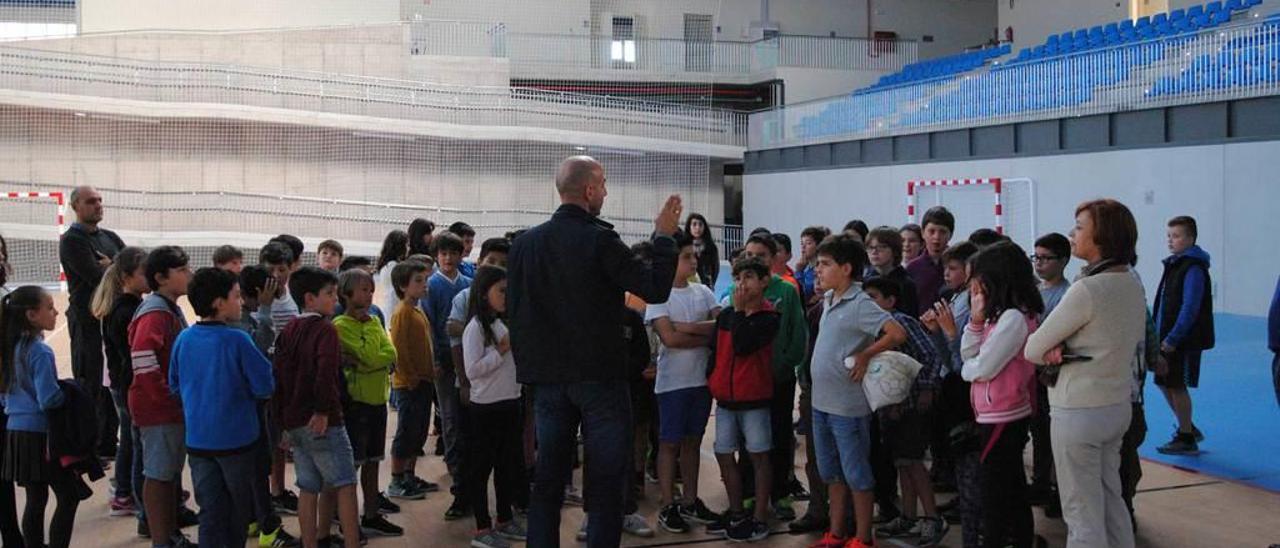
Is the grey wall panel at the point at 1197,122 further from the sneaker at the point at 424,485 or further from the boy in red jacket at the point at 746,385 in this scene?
the sneaker at the point at 424,485

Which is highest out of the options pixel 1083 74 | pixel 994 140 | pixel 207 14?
pixel 207 14

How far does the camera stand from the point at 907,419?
6.43m

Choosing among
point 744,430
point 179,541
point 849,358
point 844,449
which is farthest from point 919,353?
point 179,541

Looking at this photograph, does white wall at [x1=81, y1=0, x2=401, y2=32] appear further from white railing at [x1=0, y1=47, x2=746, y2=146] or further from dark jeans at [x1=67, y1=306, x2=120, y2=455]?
dark jeans at [x1=67, y1=306, x2=120, y2=455]

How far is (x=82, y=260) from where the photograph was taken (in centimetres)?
841

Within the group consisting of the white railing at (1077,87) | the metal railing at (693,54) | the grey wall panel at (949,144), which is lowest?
the grey wall panel at (949,144)

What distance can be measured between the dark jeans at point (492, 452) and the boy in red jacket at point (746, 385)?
3.93 ft

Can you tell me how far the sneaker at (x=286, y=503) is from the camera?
747cm

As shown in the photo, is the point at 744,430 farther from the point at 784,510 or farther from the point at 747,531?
the point at 784,510

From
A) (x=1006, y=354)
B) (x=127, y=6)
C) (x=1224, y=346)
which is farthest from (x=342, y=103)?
(x=1006, y=354)

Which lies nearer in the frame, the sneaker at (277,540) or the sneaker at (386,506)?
the sneaker at (277,540)

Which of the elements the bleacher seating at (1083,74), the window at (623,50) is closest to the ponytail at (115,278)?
the bleacher seating at (1083,74)

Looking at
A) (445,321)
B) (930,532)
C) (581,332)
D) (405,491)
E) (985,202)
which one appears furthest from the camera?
(985,202)

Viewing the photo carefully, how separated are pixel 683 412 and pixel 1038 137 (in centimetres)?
1633
